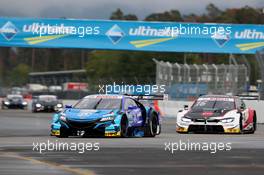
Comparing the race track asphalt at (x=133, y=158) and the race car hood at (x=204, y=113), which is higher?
the race car hood at (x=204, y=113)

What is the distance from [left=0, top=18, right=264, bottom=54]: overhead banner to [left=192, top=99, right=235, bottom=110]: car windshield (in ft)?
48.2

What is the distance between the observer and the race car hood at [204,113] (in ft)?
84.5

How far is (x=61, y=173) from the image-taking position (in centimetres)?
1284

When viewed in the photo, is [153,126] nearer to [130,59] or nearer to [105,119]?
[105,119]

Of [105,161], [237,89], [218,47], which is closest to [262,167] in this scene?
[105,161]

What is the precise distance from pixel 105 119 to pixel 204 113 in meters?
4.44

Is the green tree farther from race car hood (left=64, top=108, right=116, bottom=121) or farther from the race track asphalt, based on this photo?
the race track asphalt

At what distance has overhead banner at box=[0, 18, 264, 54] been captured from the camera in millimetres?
42062

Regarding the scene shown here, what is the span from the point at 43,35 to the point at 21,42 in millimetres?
1220

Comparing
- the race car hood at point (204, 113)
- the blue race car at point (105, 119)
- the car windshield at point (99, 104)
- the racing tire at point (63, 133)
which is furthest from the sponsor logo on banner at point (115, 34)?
the racing tire at point (63, 133)

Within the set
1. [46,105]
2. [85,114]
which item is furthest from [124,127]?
[46,105]

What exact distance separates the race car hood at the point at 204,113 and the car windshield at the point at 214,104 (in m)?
0.30

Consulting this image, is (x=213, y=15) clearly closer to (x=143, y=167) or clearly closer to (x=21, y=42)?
(x=21, y=42)

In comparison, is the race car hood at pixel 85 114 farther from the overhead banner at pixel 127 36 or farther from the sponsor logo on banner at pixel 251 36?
the sponsor logo on banner at pixel 251 36
